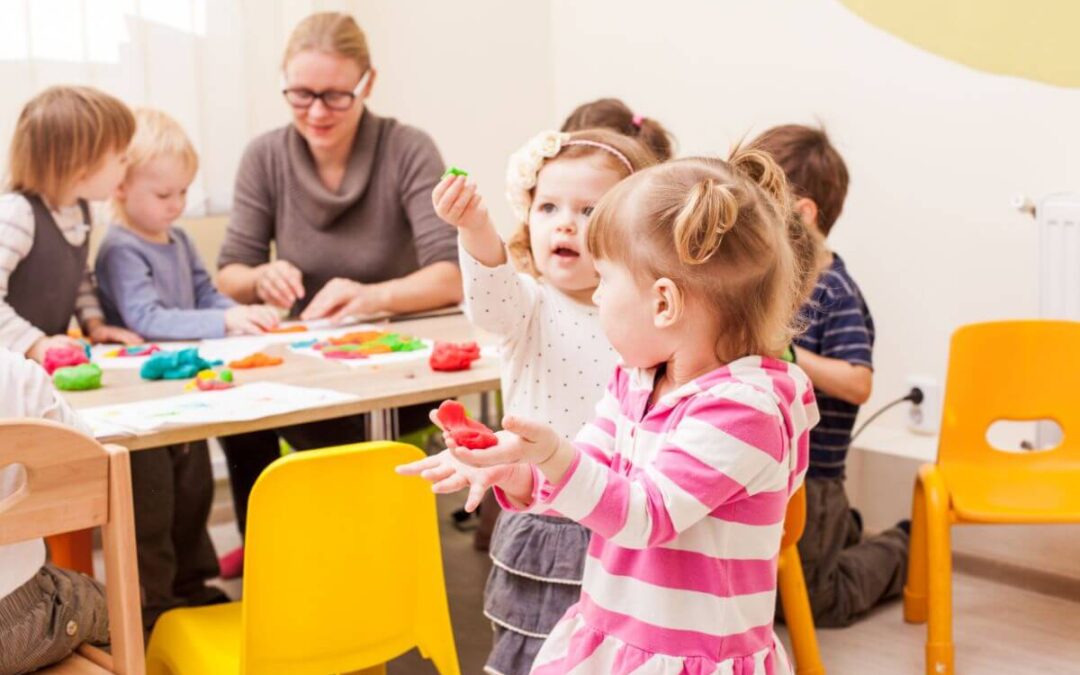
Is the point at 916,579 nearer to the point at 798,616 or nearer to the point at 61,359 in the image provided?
the point at 798,616

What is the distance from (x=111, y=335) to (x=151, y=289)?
15 centimetres

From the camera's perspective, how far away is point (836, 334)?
100 inches

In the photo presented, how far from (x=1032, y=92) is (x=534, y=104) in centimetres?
184

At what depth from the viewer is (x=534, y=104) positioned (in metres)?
4.29

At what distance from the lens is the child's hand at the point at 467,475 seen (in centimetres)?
119

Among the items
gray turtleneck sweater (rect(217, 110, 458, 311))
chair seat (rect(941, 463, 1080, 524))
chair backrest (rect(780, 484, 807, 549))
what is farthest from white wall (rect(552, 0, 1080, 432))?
chair backrest (rect(780, 484, 807, 549))

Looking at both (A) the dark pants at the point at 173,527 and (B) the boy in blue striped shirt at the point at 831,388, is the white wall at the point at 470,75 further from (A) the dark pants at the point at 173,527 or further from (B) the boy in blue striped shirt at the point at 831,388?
(B) the boy in blue striped shirt at the point at 831,388

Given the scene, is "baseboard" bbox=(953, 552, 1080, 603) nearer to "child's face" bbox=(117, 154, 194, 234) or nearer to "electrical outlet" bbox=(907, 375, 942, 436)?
"electrical outlet" bbox=(907, 375, 942, 436)

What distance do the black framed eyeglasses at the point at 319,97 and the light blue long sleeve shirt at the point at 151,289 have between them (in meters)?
0.45

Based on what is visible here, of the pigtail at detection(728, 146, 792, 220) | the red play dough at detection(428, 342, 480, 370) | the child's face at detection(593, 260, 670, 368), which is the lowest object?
the red play dough at detection(428, 342, 480, 370)

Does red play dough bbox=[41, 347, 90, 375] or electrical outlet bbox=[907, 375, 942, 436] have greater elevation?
red play dough bbox=[41, 347, 90, 375]

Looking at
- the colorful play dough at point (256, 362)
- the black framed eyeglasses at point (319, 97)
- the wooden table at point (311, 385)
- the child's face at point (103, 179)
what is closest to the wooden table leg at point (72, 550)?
the wooden table at point (311, 385)

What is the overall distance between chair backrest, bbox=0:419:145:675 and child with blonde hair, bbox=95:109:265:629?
1.09m

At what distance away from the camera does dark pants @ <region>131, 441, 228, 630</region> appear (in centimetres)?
275
